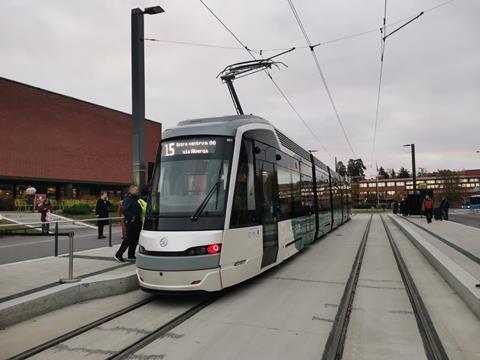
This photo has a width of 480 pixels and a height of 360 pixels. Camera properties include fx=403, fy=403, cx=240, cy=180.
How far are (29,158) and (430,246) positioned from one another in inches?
1503

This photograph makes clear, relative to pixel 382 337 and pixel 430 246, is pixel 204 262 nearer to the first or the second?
pixel 382 337

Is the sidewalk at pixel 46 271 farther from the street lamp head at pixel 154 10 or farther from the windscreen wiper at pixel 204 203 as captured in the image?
the street lamp head at pixel 154 10

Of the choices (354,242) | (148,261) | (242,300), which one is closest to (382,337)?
(242,300)

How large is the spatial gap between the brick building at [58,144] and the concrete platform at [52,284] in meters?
32.0

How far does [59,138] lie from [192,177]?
40529mm

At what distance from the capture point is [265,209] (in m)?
7.88

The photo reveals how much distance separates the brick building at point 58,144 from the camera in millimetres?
38156

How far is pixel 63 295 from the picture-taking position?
621 centimetres

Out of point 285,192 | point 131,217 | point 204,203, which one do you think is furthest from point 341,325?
point 131,217

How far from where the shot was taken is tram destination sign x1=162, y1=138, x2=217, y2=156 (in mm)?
6922

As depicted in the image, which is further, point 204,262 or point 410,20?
point 410,20

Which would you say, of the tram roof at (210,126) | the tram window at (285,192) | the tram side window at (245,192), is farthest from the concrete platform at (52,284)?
the tram window at (285,192)

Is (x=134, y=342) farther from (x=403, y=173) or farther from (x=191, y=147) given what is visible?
(x=403, y=173)

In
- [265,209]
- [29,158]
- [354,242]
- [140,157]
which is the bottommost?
[354,242]
